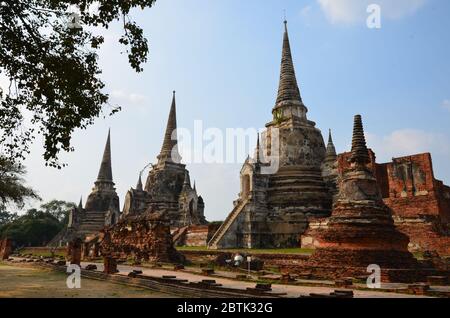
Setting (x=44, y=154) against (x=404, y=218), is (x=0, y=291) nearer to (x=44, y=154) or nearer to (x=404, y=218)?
(x=44, y=154)

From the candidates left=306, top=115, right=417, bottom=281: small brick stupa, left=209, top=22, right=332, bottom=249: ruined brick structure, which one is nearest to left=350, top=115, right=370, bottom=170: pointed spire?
left=306, top=115, right=417, bottom=281: small brick stupa

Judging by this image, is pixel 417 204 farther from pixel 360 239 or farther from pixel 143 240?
pixel 143 240

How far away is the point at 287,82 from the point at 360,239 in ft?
74.9

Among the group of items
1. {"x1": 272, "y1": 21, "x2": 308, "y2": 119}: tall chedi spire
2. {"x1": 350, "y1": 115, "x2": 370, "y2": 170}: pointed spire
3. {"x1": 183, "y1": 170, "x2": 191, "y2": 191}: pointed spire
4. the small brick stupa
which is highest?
{"x1": 272, "y1": 21, "x2": 308, "y2": 119}: tall chedi spire

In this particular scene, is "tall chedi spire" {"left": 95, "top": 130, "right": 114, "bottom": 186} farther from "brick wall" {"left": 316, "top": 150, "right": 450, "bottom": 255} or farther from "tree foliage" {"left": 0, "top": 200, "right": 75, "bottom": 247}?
"brick wall" {"left": 316, "top": 150, "right": 450, "bottom": 255}

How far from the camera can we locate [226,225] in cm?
2875

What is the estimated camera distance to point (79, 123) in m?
9.83

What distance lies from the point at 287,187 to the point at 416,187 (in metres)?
9.14

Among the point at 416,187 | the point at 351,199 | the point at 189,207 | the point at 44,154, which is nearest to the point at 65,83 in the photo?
the point at 44,154

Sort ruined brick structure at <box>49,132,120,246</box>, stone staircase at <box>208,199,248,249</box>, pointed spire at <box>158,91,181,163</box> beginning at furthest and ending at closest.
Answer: ruined brick structure at <box>49,132,120,246</box> → pointed spire at <box>158,91,181,163</box> → stone staircase at <box>208,199,248,249</box>

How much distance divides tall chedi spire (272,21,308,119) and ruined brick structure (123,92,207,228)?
11.9m

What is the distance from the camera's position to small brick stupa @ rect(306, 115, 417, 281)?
15438 millimetres

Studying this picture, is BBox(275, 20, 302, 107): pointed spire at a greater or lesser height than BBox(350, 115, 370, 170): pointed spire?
greater

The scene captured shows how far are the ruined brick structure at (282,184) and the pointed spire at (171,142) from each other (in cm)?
1318
